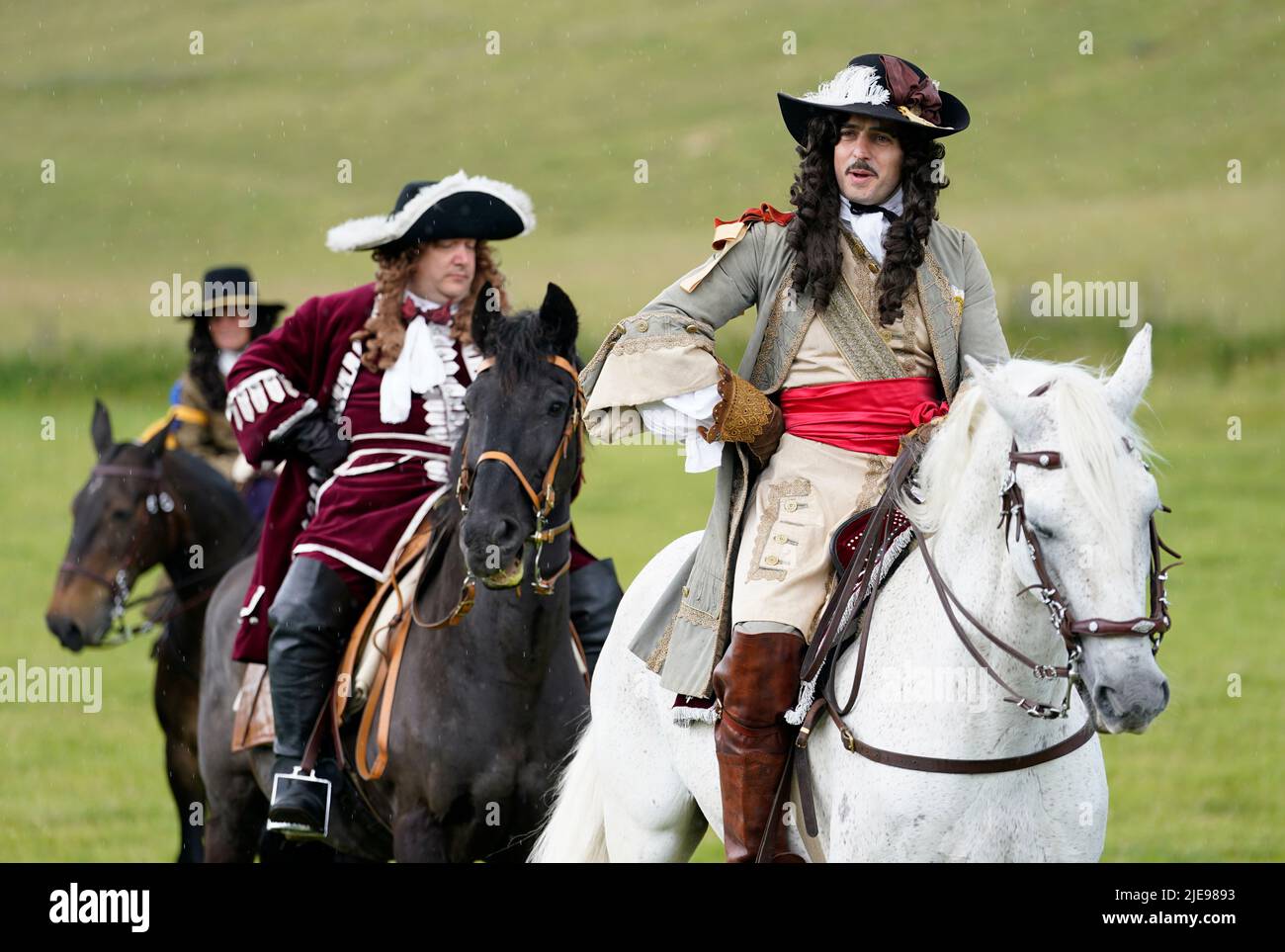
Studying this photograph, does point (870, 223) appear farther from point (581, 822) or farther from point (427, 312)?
point (427, 312)

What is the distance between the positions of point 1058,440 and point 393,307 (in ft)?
11.4

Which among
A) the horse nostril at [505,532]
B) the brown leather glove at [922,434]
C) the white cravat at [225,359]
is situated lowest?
the horse nostril at [505,532]

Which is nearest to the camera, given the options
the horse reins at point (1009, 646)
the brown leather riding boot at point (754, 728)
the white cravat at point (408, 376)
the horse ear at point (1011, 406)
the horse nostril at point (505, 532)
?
the horse reins at point (1009, 646)

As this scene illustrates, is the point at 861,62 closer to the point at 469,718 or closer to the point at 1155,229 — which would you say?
the point at 469,718

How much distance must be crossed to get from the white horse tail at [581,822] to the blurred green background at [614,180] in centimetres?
910

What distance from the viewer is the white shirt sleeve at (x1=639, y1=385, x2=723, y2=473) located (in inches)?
183

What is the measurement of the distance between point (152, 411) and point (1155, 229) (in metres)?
24.5

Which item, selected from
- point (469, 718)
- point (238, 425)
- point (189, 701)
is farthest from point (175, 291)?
point (469, 718)

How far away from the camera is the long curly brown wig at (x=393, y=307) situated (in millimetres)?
6613

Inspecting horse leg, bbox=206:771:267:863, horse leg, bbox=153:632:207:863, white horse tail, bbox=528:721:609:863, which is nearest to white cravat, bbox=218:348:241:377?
horse leg, bbox=153:632:207:863

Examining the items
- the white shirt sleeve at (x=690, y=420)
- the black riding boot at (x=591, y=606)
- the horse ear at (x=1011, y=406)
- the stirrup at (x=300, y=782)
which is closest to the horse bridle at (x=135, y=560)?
the stirrup at (x=300, y=782)

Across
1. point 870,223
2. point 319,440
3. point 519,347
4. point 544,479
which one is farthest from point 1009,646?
point 319,440

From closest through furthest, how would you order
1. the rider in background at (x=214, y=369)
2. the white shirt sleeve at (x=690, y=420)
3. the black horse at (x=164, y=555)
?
the white shirt sleeve at (x=690, y=420)
the black horse at (x=164, y=555)
the rider in background at (x=214, y=369)

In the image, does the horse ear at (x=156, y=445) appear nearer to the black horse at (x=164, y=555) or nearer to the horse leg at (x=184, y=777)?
the black horse at (x=164, y=555)
